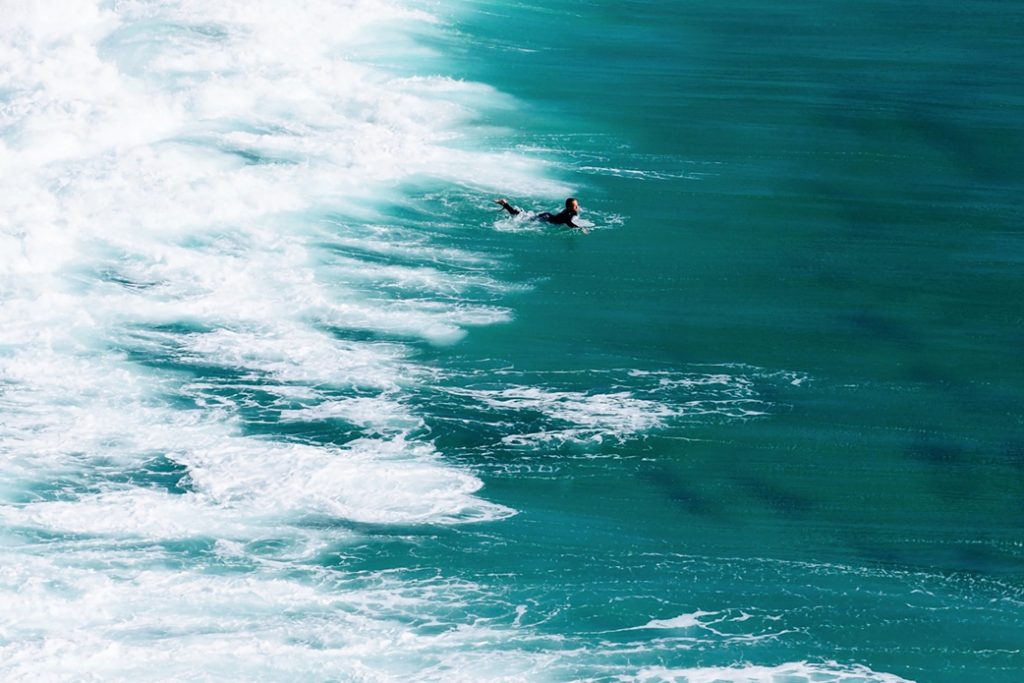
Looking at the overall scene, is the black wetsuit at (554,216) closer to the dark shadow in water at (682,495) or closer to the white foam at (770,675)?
the dark shadow in water at (682,495)

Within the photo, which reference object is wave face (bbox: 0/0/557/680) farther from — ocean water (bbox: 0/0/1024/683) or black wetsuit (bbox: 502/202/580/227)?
black wetsuit (bbox: 502/202/580/227)

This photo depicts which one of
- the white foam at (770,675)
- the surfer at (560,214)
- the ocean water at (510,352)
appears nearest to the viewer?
the white foam at (770,675)

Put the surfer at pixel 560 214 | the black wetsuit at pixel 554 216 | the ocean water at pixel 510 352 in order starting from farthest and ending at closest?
1. the black wetsuit at pixel 554 216
2. the surfer at pixel 560 214
3. the ocean water at pixel 510 352

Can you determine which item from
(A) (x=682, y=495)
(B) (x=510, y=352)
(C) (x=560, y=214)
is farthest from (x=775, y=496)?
(C) (x=560, y=214)

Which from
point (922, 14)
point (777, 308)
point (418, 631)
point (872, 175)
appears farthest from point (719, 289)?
point (922, 14)

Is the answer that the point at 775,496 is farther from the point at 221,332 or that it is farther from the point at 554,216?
the point at 221,332

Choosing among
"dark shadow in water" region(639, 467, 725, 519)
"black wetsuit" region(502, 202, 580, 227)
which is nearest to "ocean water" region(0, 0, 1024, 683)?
"dark shadow in water" region(639, 467, 725, 519)

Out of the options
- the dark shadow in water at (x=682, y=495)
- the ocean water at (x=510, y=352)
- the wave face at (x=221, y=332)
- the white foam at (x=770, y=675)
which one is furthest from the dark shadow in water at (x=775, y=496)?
the wave face at (x=221, y=332)

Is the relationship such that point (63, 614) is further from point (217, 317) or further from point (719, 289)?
point (719, 289)
